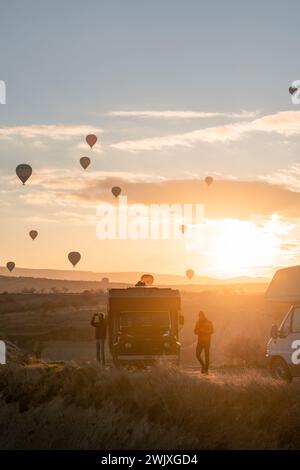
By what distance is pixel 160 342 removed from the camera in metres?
29.4

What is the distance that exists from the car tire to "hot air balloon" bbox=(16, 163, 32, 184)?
4274cm

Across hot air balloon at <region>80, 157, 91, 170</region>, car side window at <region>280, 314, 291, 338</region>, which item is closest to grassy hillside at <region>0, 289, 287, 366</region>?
car side window at <region>280, 314, 291, 338</region>

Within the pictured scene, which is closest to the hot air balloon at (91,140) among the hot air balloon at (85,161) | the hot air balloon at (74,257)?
the hot air balloon at (85,161)

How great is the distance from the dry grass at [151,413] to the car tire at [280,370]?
3328 mm

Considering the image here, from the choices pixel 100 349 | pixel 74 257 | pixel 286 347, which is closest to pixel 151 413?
pixel 286 347

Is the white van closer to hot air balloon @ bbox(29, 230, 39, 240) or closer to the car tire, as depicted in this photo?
the car tire

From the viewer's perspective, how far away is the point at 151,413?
16969 mm

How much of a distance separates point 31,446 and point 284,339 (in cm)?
960

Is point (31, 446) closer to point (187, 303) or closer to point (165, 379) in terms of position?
point (165, 379)

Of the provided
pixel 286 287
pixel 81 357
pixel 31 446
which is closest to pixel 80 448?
pixel 31 446

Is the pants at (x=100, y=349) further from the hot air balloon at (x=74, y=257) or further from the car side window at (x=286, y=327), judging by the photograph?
the hot air balloon at (x=74, y=257)

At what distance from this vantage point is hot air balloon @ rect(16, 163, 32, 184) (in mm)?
63219

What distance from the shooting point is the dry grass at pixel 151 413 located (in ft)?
51.0

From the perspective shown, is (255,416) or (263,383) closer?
(255,416)
